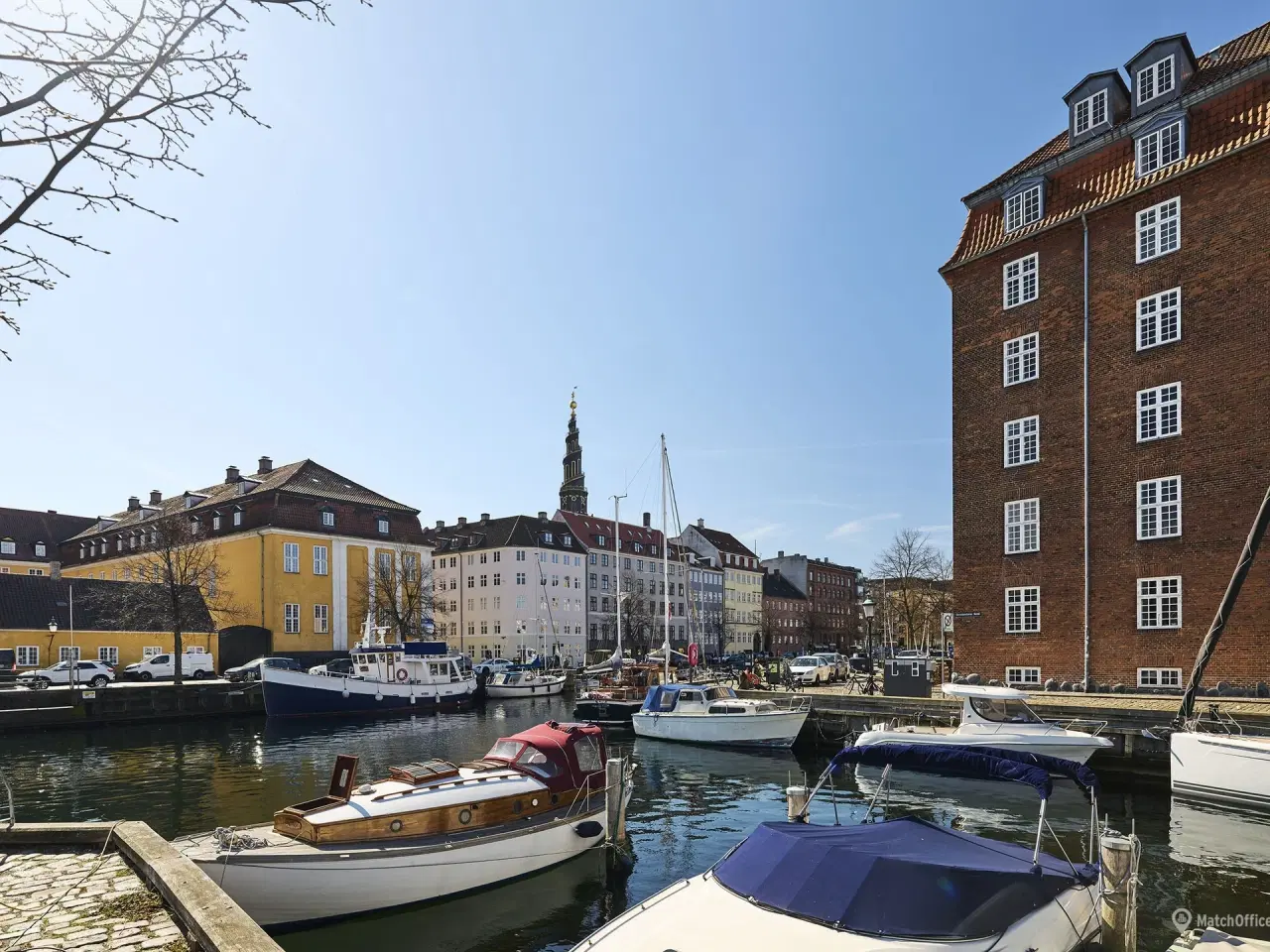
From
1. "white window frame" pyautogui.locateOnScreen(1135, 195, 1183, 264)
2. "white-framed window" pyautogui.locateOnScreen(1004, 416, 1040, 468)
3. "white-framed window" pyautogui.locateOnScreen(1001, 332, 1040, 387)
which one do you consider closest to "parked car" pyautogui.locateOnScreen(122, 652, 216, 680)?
"white-framed window" pyautogui.locateOnScreen(1004, 416, 1040, 468)

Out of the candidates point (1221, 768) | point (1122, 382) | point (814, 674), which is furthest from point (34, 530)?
point (1221, 768)

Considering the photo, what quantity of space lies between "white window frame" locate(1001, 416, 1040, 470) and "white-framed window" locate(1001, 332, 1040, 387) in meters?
1.63

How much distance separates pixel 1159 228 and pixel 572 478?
115637mm

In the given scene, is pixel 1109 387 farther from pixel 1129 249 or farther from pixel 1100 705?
pixel 1100 705

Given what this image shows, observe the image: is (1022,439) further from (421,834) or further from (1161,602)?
(421,834)

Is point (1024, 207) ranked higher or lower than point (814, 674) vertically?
higher

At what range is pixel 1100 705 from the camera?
27.8 m

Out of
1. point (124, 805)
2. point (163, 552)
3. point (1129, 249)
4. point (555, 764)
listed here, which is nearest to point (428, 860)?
point (555, 764)

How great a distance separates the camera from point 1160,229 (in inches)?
1255

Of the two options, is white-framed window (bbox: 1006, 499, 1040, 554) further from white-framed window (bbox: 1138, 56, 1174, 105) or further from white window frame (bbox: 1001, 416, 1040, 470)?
white-framed window (bbox: 1138, 56, 1174, 105)

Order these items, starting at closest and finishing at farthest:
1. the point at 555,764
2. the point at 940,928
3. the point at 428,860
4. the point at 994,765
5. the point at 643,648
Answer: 1. the point at 940,928
2. the point at 994,765
3. the point at 428,860
4. the point at 555,764
5. the point at 643,648

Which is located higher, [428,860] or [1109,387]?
[1109,387]

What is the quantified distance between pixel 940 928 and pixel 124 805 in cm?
2325

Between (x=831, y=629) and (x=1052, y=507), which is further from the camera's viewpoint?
(x=831, y=629)
